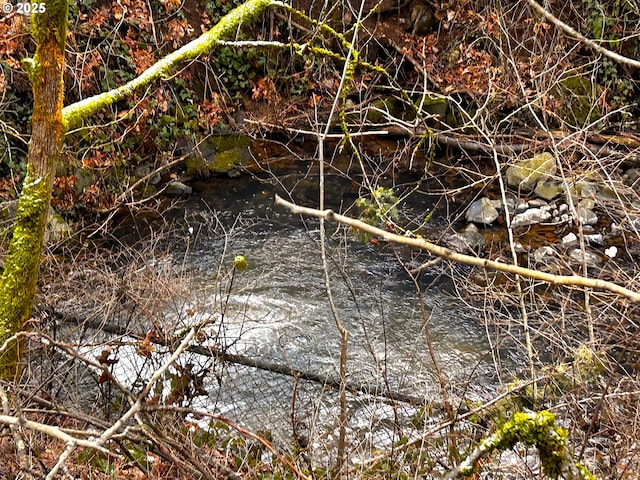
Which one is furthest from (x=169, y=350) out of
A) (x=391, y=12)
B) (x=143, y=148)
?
(x=391, y=12)

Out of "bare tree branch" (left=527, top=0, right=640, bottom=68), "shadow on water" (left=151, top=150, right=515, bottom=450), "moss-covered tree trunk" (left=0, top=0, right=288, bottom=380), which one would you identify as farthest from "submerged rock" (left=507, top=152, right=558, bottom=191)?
"bare tree branch" (left=527, top=0, right=640, bottom=68)

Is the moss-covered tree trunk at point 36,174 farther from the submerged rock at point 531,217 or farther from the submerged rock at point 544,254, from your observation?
the submerged rock at point 531,217

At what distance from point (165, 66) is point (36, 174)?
1.15 m

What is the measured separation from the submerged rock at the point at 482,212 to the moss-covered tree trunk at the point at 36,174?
17.9 feet

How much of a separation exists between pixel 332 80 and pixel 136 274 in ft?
18.5

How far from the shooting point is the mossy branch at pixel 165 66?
368 cm

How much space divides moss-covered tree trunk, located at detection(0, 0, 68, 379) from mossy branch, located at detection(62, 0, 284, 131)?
0.16m

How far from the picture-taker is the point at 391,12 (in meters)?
10.0

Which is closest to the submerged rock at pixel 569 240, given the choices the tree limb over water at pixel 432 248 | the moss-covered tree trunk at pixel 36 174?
the moss-covered tree trunk at pixel 36 174

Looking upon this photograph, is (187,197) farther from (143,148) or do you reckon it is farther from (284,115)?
(284,115)

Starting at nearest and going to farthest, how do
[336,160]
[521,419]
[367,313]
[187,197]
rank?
[521,419], [367,313], [187,197], [336,160]

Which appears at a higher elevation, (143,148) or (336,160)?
(143,148)

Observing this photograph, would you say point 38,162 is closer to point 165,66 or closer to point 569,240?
point 165,66

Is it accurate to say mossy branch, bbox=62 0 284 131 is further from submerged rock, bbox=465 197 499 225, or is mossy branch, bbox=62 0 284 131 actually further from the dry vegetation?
submerged rock, bbox=465 197 499 225
